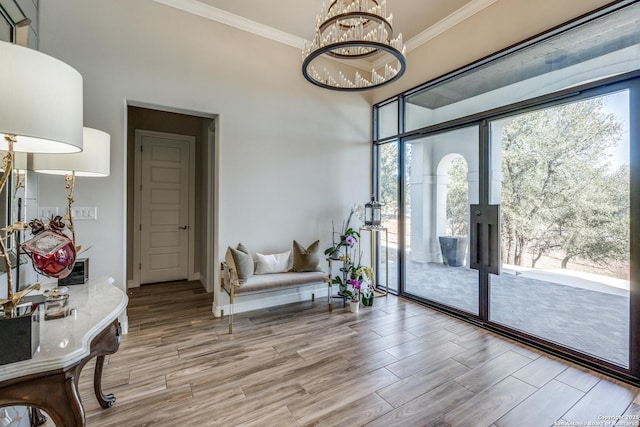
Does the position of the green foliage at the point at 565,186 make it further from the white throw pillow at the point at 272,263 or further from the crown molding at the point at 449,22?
the white throw pillow at the point at 272,263

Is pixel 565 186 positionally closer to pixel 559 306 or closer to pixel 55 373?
pixel 559 306

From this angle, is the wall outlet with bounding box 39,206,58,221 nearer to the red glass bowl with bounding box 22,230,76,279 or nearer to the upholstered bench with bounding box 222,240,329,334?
the upholstered bench with bounding box 222,240,329,334

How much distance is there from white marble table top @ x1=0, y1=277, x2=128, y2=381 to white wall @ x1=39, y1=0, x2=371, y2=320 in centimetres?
161

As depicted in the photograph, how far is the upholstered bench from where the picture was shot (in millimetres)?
3215

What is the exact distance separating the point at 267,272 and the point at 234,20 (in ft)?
10.2

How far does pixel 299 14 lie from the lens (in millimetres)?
3486

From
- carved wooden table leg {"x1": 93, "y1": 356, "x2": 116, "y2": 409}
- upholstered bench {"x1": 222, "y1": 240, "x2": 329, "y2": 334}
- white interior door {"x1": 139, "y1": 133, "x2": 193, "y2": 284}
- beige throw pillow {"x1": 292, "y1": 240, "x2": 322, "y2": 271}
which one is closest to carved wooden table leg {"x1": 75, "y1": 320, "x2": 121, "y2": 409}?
carved wooden table leg {"x1": 93, "y1": 356, "x2": 116, "y2": 409}

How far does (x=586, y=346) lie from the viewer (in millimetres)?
2533

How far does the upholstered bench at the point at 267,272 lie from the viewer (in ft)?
10.5

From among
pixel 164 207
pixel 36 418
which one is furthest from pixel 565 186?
pixel 164 207

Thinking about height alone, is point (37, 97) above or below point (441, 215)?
above

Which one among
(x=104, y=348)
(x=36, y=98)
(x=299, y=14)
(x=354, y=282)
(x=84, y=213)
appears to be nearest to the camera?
(x=36, y=98)

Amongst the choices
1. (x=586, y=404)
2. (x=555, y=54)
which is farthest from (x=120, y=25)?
(x=586, y=404)

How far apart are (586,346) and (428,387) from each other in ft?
5.14
